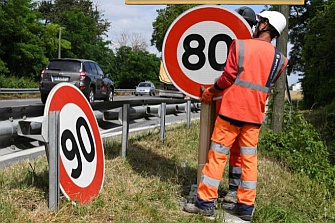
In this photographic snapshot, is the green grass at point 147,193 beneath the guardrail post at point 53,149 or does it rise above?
beneath

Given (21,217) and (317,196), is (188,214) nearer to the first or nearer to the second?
(21,217)

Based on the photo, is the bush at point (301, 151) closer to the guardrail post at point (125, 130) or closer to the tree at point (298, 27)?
the guardrail post at point (125, 130)

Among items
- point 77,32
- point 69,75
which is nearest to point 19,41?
point 77,32

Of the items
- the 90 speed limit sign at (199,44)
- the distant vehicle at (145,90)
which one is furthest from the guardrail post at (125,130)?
the distant vehicle at (145,90)

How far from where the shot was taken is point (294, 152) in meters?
7.67

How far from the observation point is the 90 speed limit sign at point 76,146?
346cm

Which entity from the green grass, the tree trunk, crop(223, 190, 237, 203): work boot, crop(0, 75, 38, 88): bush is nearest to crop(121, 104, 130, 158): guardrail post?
the green grass

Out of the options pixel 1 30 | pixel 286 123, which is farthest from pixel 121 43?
pixel 286 123

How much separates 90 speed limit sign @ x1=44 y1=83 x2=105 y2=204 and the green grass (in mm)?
116

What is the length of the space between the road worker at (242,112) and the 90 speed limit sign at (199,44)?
334mm

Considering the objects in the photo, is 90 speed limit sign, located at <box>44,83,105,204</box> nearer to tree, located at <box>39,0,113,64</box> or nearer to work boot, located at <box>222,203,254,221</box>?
Result: work boot, located at <box>222,203,254,221</box>

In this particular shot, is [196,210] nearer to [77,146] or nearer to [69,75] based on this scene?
[77,146]

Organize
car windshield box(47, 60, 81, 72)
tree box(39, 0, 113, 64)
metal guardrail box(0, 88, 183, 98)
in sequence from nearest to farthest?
car windshield box(47, 60, 81, 72) → metal guardrail box(0, 88, 183, 98) → tree box(39, 0, 113, 64)

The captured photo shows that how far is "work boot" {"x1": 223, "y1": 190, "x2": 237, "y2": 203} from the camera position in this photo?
4.36 metres
